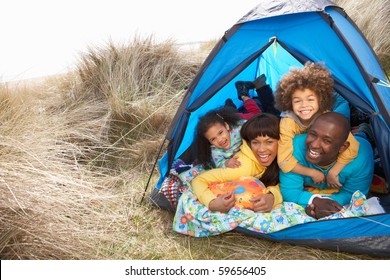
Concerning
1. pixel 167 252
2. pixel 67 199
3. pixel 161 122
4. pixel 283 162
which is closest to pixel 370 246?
pixel 283 162

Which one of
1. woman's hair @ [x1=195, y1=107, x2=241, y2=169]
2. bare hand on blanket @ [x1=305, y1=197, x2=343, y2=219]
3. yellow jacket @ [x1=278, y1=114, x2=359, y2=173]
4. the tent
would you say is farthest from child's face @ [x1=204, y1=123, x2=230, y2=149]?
bare hand on blanket @ [x1=305, y1=197, x2=343, y2=219]

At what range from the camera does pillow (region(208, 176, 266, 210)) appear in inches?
120

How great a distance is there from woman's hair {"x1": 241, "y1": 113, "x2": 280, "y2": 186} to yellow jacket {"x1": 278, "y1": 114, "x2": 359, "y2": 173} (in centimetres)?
6

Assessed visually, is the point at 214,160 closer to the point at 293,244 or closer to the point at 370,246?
the point at 293,244

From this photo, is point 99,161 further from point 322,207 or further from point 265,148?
point 322,207

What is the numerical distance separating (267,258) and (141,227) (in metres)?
0.97

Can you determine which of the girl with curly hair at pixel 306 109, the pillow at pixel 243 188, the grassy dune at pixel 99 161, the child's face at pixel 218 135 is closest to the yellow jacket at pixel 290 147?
the girl with curly hair at pixel 306 109

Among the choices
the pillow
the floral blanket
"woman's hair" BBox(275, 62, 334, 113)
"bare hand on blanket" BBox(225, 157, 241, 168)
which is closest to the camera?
the floral blanket

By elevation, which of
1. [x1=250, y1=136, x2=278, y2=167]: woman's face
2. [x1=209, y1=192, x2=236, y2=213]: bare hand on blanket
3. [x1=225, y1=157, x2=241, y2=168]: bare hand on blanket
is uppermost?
[x1=250, y1=136, x2=278, y2=167]: woman's face

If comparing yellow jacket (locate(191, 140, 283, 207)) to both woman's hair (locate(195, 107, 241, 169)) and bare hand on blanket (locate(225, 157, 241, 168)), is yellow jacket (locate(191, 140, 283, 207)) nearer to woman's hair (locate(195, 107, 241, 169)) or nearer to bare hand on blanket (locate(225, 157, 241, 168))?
bare hand on blanket (locate(225, 157, 241, 168))

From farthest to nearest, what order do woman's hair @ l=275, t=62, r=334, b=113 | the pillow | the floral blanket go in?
the pillow
woman's hair @ l=275, t=62, r=334, b=113
the floral blanket

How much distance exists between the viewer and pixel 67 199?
290 cm

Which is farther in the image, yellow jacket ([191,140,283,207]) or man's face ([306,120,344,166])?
yellow jacket ([191,140,283,207])

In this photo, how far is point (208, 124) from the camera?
10.7ft
